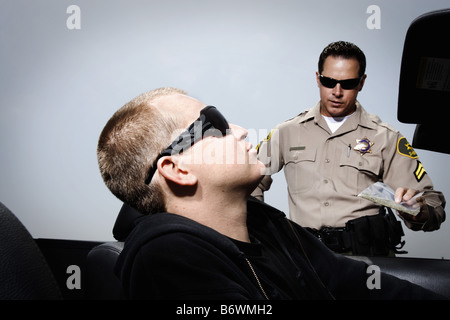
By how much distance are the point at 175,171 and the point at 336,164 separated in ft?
4.94

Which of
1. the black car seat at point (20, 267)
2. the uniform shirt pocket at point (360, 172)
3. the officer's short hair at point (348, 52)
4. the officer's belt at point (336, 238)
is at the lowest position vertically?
the officer's belt at point (336, 238)

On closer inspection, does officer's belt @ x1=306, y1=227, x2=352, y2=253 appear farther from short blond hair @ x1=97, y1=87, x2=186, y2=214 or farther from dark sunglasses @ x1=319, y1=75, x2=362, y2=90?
short blond hair @ x1=97, y1=87, x2=186, y2=214

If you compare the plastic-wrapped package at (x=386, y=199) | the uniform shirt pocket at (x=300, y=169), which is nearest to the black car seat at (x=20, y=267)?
the plastic-wrapped package at (x=386, y=199)

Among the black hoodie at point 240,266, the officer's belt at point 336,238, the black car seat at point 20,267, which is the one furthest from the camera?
the officer's belt at point 336,238

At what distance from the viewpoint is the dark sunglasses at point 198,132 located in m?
1.00

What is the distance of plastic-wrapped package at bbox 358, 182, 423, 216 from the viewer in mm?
1248

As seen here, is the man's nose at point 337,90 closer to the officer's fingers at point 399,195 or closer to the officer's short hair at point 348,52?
the officer's short hair at point 348,52

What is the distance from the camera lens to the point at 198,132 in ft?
3.30

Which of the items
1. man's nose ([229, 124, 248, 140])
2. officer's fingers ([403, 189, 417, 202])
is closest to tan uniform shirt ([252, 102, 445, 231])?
officer's fingers ([403, 189, 417, 202])

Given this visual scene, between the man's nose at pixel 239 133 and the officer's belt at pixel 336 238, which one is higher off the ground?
the man's nose at pixel 239 133

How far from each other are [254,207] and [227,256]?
1.19ft

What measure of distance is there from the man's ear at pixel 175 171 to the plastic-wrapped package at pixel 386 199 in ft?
1.94

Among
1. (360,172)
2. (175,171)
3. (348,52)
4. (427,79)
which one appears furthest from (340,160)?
(427,79)
